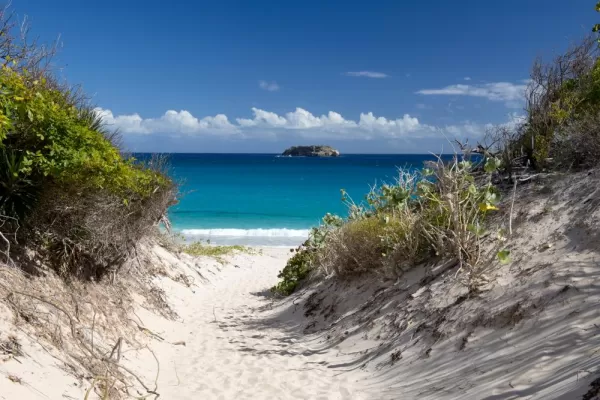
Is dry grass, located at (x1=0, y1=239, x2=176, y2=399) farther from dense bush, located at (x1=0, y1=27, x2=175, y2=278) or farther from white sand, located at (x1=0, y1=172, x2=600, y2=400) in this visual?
dense bush, located at (x1=0, y1=27, x2=175, y2=278)

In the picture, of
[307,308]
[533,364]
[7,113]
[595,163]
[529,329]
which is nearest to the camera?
[533,364]

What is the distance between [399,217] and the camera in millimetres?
9508

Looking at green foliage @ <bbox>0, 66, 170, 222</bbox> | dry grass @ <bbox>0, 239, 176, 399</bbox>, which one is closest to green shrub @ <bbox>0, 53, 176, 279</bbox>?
green foliage @ <bbox>0, 66, 170, 222</bbox>

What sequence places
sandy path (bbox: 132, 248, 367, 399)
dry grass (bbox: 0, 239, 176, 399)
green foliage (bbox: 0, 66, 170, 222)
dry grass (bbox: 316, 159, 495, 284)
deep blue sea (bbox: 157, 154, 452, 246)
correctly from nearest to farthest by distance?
dry grass (bbox: 0, 239, 176, 399) → sandy path (bbox: 132, 248, 367, 399) → green foliage (bbox: 0, 66, 170, 222) → dry grass (bbox: 316, 159, 495, 284) → deep blue sea (bbox: 157, 154, 452, 246)

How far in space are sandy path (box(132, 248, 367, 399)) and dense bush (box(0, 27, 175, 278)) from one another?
5.87 feet

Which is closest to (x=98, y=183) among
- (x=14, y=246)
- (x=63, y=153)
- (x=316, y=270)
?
(x=63, y=153)

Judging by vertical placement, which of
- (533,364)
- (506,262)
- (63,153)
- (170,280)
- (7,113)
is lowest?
(170,280)

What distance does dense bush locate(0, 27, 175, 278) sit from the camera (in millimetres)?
6312

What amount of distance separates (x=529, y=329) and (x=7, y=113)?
21.8ft

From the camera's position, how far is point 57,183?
6.77 m

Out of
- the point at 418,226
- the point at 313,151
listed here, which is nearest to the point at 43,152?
the point at 418,226

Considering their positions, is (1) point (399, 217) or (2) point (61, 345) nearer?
(2) point (61, 345)

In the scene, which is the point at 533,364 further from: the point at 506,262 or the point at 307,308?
the point at 307,308

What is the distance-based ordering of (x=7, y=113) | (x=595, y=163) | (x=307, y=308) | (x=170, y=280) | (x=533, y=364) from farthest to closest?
(x=170, y=280), (x=307, y=308), (x=595, y=163), (x=7, y=113), (x=533, y=364)
